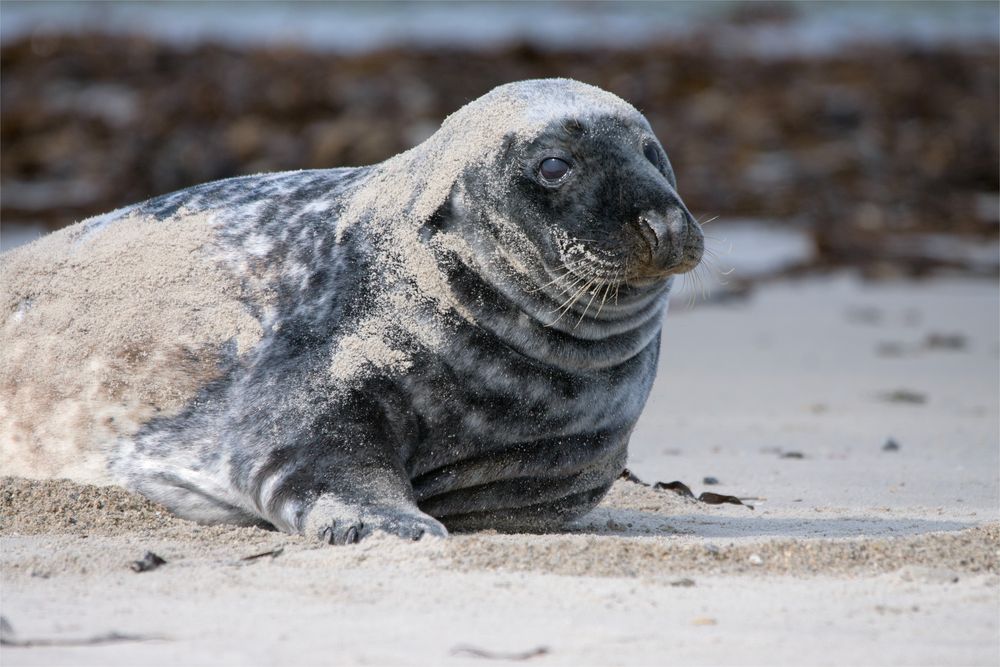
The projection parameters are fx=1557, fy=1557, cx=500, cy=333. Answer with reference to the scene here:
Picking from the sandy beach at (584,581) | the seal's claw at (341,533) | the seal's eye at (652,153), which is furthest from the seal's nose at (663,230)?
the seal's claw at (341,533)

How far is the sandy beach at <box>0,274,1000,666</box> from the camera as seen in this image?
9.62 feet

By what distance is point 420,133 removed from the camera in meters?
14.1

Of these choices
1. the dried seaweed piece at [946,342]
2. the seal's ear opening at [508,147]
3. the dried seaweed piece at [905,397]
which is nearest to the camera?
the seal's ear opening at [508,147]

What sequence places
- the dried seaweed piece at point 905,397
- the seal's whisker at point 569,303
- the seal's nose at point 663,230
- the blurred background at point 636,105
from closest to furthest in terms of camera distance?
1. the seal's nose at point 663,230
2. the seal's whisker at point 569,303
3. the dried seaweed piece at point 905,397
4. the blurred background at point 636,105

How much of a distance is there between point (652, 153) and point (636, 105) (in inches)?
440

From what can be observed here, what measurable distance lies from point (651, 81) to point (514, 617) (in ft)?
44.4

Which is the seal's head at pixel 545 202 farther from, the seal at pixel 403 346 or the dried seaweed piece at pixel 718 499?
the dried seaweed piece at pixel 718 499

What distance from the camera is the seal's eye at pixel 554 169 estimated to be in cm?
408

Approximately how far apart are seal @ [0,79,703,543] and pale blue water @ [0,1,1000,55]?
14072 millimetres

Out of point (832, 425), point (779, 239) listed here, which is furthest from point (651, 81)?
point (832, 425)

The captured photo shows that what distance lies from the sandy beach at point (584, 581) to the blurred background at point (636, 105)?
5.12m

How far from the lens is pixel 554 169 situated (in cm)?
409

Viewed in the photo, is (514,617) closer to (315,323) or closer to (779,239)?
(315,323)

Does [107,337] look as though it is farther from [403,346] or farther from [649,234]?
[649,234]
